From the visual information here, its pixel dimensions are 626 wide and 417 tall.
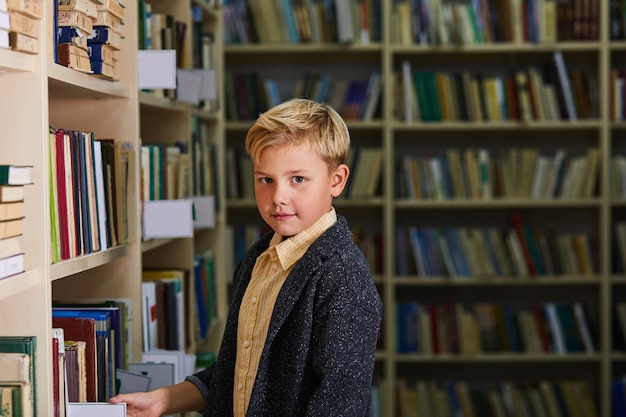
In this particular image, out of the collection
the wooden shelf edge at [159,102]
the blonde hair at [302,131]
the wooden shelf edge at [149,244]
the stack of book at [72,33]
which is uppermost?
the stack of book at [72,33]

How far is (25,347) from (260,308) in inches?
16.2

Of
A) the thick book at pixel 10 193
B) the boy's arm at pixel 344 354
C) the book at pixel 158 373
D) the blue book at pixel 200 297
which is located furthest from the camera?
the blue book at pixel 200 297

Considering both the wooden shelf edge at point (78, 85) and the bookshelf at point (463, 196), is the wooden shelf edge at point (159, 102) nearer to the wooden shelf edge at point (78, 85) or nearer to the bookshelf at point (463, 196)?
the wooden shelf edge at point (78, 85)

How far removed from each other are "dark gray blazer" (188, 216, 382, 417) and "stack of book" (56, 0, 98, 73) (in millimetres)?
595

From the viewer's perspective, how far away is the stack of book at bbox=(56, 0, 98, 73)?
5.89ft

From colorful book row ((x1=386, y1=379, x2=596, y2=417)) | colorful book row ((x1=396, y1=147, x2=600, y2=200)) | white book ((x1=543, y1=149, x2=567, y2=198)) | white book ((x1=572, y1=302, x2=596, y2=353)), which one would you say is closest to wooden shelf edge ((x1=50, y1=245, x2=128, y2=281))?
colorful book row ((x1=396, y1=147, x2=600, y2=200))

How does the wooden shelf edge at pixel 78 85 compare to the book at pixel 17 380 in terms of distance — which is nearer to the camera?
the book at pixel 17 380

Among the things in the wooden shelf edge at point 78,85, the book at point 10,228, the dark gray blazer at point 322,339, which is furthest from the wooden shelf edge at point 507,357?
the book at point 10,228

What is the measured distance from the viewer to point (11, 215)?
4.89 ft

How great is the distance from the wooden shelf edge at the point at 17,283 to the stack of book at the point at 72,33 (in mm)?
435

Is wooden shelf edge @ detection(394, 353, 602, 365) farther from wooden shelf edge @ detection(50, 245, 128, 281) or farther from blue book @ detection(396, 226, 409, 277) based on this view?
wooden shelf edge @ detection(50, 245, 128, 281)

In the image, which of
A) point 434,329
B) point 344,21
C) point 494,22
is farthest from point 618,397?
point 344,21

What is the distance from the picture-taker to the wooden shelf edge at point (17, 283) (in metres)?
1.46

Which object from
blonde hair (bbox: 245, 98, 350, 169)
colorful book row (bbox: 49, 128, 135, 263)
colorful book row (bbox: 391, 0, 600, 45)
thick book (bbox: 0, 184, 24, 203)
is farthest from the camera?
colorful book row (bbox: 391, 0, 600, 45)
